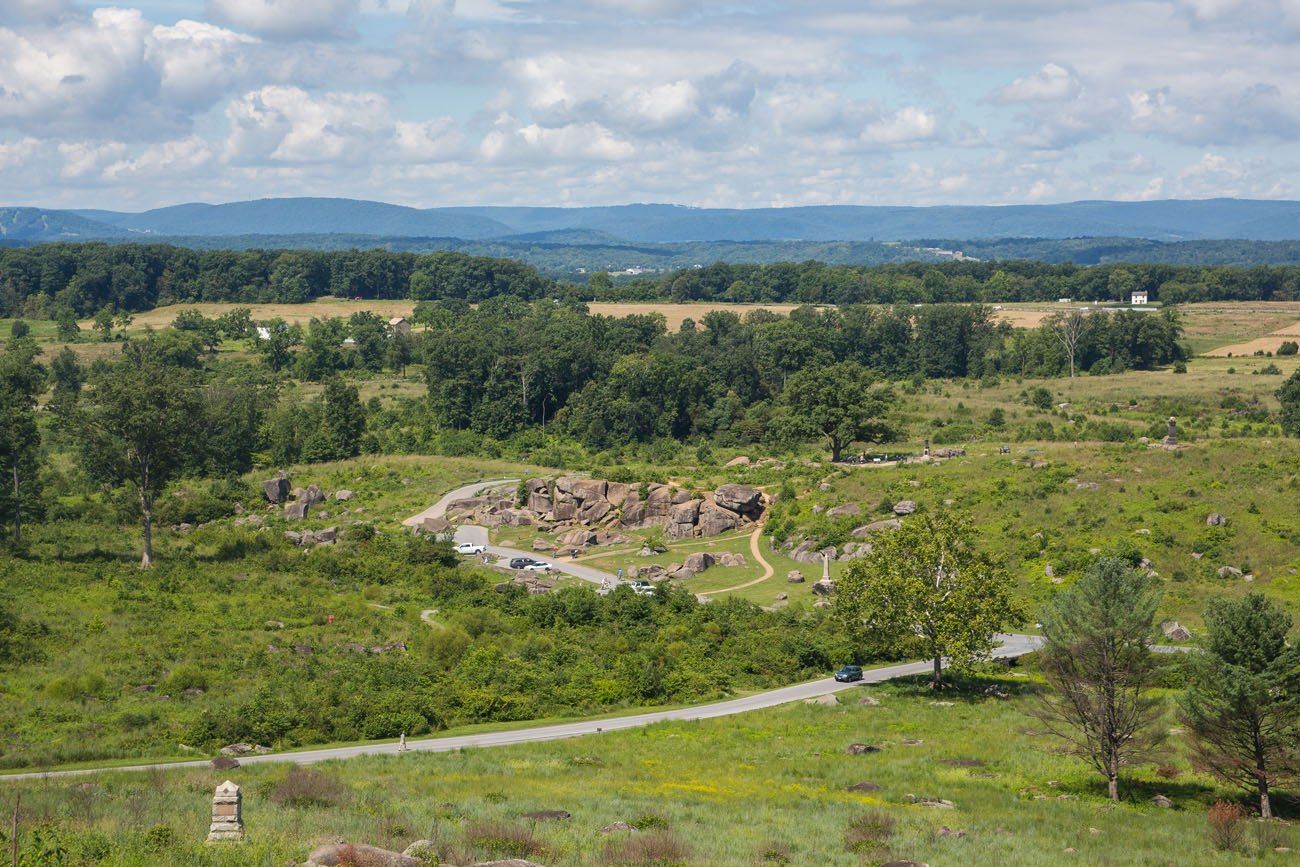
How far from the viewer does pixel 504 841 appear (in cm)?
2603

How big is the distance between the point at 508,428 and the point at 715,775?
8961 cm

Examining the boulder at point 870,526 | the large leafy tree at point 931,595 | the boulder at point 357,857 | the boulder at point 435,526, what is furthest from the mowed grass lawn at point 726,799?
the boulder at point 435,526

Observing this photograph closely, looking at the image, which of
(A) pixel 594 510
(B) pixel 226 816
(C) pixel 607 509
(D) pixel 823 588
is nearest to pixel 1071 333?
(C) pixel 607 509

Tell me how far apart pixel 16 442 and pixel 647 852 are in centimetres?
6379

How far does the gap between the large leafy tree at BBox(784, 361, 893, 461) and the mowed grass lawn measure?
5442cm

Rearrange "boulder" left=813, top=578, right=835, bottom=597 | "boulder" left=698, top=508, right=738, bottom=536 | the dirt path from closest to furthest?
"boulder" left=813, top=578, right=835, bottom=597 < the dirt path < "boulder" left=698, top=508, right=738, bottom=536

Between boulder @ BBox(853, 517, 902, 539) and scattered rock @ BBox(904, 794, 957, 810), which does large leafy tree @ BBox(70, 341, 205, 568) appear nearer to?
boulder @ BBox(853, 517, 902, 539)

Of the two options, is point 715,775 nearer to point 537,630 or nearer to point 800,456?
point 537,630

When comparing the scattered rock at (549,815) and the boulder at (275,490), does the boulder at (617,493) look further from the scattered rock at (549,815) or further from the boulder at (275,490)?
the scattered rock at (549,815)

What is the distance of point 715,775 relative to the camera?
37594mm

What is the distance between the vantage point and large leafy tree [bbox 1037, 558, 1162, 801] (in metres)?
36.4

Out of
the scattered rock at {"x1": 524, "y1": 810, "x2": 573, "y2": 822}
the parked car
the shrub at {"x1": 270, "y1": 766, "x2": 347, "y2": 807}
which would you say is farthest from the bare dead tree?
the shrub at {"x1": 270, "y1": 766, "x2": 347, "y2": 807}

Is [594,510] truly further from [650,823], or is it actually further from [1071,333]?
[1071,333]

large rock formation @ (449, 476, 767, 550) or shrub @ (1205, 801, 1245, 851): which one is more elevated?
shrub @ (1205, 801, 1245, 851)
